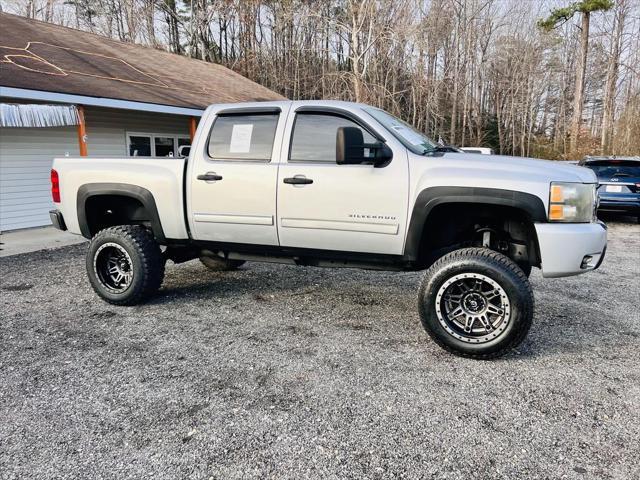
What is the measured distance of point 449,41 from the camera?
30.1 m

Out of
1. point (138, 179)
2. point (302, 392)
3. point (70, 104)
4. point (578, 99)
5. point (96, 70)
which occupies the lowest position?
point (302, 392)

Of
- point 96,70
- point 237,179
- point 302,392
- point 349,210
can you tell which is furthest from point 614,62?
point 302,392

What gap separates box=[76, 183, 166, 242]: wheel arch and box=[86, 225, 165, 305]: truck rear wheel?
0.61 ft

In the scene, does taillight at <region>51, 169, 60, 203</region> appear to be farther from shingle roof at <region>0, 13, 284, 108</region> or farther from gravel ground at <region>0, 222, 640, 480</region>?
shingle roof at <region>0, 13, 284, 108</region>

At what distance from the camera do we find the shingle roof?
9469 mm

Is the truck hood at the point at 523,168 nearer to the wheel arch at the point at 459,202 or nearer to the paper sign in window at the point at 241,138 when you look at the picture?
the wheel arch at the point at 459,202

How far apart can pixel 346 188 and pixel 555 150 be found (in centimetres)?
2728

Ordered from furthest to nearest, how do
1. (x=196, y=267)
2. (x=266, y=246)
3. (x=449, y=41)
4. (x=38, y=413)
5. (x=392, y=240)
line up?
(x=449, y=41) < (x=196, y=267) < (x=266, y=246) < (x=392, y=240) < (x=38, y=413)

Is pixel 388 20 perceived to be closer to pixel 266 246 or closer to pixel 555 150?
pixel 555 150

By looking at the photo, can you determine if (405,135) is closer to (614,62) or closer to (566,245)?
(566,245)

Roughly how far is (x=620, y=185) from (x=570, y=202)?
8290 millimetres

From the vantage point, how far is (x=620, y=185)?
10125 millimetres

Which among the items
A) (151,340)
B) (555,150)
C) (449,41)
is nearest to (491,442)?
(151,340)

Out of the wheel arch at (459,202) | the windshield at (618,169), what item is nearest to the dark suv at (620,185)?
the windshield at (618,169)
